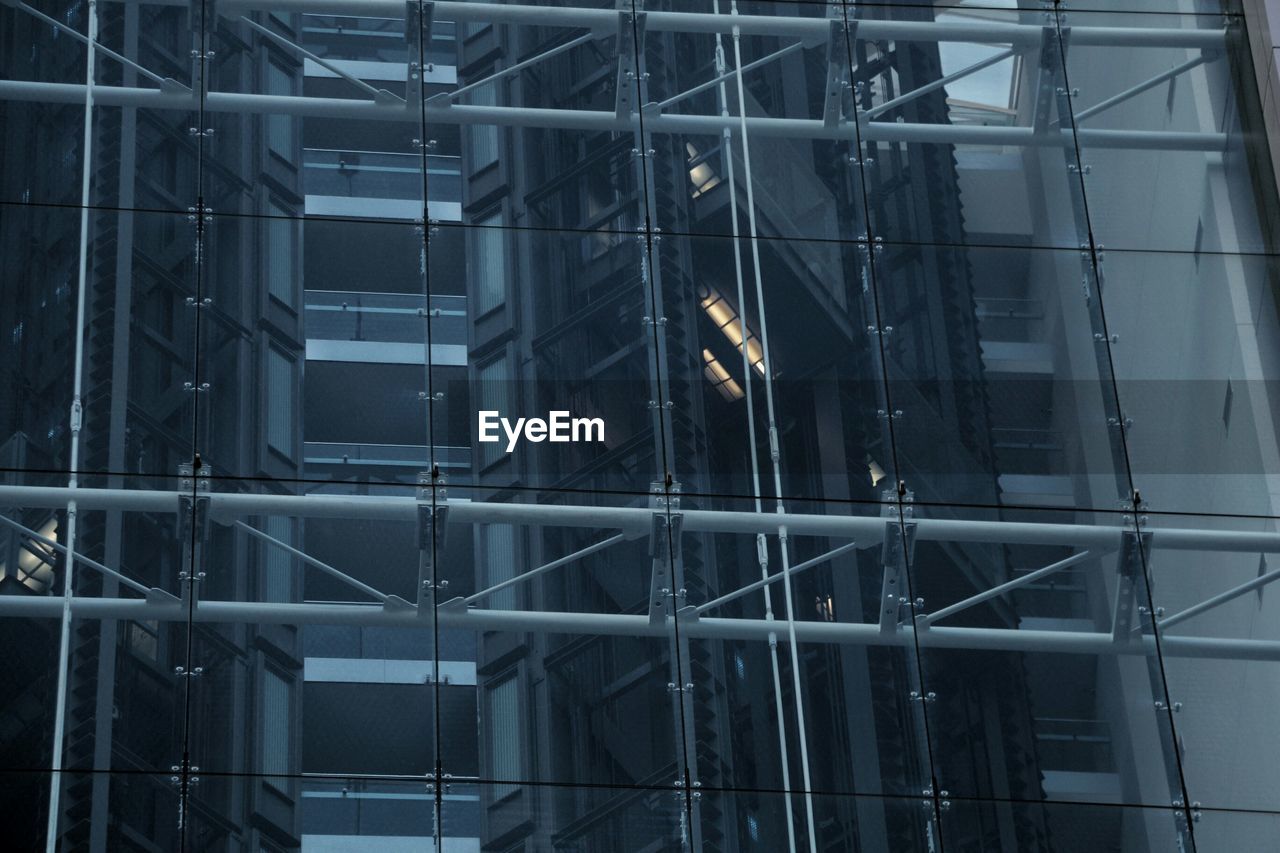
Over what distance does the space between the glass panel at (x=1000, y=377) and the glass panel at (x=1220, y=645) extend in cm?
55

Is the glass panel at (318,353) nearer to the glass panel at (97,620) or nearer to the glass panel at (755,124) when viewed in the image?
the glass panel at (97,620)

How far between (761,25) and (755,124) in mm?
758

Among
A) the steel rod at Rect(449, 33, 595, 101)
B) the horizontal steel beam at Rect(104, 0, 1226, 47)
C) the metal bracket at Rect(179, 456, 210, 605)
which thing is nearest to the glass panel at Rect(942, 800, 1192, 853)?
the metal bracket at Rect(179, 456, 210, 605)

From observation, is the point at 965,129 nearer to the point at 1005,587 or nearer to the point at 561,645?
the point at 1005,587

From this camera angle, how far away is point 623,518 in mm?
15672

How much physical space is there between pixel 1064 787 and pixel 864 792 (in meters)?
1.17

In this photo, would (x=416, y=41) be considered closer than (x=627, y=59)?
Yes

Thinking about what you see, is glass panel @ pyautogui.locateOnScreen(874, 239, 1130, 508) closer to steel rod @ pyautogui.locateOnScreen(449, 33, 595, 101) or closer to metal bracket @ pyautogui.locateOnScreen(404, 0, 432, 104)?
steel rod @ pyautogui.locateOnScreen(449, 33, 595, 101)

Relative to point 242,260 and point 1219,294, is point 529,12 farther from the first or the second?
point 1219,294

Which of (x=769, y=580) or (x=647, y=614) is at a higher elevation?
(x=769, y=580)

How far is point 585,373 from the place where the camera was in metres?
16.2

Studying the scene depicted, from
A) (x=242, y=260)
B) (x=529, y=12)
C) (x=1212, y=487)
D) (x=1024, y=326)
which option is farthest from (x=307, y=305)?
(x=1212, y=487)

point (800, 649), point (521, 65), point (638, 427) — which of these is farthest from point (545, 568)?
point (521, 65)

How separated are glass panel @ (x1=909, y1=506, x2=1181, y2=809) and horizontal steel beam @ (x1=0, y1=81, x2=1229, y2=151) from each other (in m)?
2.81
